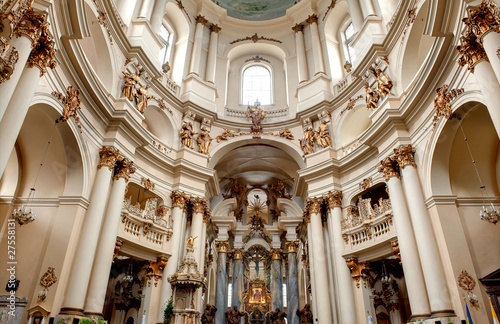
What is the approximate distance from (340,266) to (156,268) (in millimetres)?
6634

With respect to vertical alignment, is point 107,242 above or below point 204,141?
below

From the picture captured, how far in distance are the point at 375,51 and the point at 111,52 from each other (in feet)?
31.1

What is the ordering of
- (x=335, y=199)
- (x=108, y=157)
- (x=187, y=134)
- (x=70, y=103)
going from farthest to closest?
(x=187, y=134), (x=335, y=199), (x=108, y=157), (x=70, y=103)

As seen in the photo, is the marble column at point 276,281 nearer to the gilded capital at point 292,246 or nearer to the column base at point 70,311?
the gilded capital at point 292,246

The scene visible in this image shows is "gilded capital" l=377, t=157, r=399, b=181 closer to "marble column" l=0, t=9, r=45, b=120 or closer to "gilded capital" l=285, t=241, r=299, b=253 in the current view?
"marble column" l=0, t=9, r=45, b=120

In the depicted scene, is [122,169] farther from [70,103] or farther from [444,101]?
[444,101]

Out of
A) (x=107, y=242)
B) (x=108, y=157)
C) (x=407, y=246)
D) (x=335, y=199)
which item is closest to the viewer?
(x=407, y=246)

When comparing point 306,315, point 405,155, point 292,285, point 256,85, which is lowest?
point 306,315

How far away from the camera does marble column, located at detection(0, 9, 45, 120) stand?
5.74 metres

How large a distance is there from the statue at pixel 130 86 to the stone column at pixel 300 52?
853 cm

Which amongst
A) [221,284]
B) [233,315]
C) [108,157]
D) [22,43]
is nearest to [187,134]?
[108,157]

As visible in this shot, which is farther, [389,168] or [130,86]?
[130,86]

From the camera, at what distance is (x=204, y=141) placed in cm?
1559

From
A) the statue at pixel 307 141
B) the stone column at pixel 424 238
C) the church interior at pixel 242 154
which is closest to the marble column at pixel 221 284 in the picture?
the church interior at pixel 242 154
